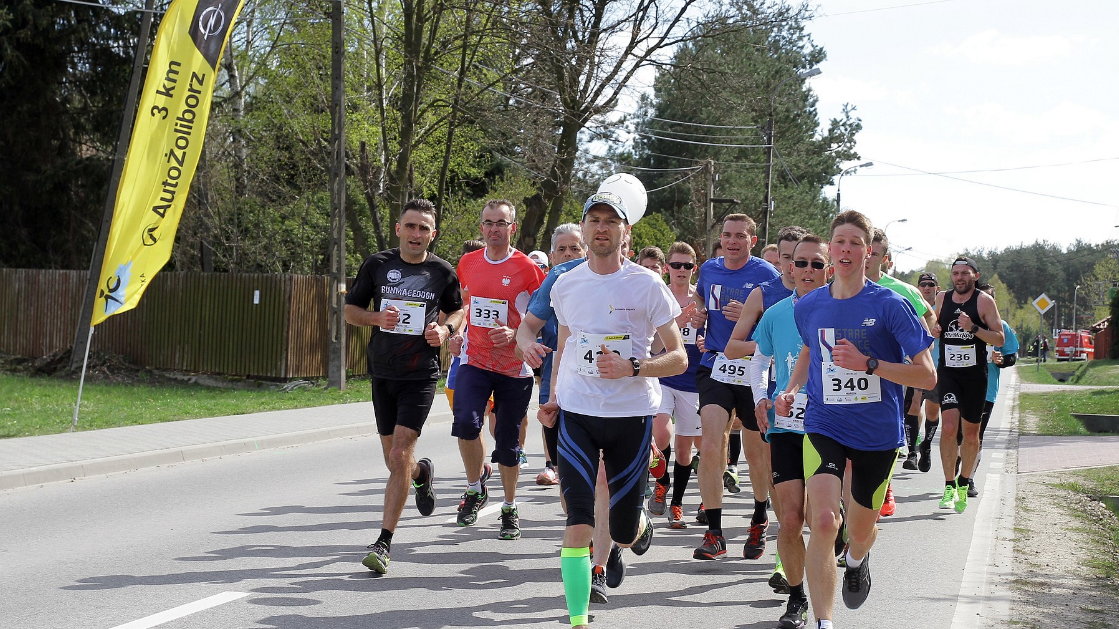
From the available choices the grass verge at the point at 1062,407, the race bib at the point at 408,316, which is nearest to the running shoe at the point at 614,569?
Result: the race bib at the point at 408,316

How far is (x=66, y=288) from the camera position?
26.5m

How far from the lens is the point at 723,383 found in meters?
8.12

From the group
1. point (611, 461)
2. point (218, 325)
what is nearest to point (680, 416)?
point (611, 461)

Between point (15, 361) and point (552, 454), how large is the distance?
20339 millimetres

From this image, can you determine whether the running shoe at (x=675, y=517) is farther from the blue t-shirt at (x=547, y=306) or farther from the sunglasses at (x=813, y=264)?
the sunglasses at (x=813, y=264)

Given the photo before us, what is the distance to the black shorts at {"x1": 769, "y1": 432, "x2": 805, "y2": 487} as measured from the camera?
237 inches

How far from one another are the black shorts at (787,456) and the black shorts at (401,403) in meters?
2.16

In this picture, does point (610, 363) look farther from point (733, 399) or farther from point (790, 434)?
point (733, 399)

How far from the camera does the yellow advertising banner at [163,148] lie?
13445 mm

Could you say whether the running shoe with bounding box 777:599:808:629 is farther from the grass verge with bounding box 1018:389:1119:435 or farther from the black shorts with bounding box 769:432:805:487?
the grass verge with bounding box 1018:389:1119:435

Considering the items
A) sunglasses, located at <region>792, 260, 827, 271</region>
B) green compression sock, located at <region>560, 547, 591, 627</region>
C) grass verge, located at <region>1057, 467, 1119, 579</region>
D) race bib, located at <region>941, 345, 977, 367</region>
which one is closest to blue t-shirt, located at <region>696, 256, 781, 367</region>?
sunglasses, located at <region>792, 260, 827, 271</region>

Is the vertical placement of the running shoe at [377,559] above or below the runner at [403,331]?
below

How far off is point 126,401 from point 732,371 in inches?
536

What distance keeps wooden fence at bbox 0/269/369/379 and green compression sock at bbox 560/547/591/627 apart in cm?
1976
